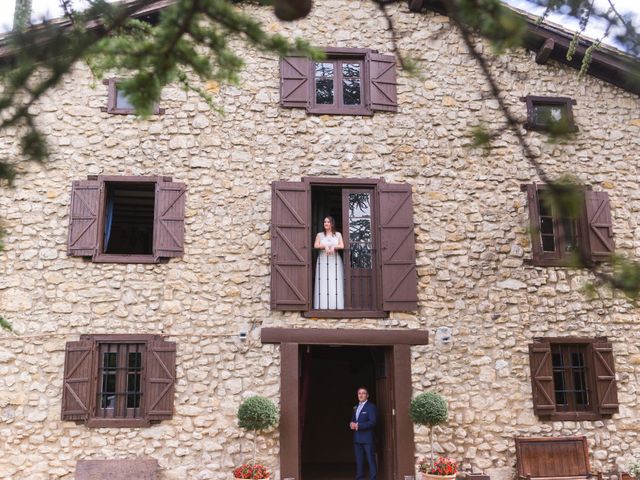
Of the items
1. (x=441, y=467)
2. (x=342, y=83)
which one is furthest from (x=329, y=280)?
(x=342, y=83)

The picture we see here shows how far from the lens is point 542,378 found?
9.12 m

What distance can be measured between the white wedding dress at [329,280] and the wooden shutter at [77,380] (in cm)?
302

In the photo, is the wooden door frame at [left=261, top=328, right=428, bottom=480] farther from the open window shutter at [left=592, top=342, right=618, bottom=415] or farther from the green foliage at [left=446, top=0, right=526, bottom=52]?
the green foliage at [left=446, top=0, right=526, bottom=52]

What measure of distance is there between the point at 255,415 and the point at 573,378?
4.46 m

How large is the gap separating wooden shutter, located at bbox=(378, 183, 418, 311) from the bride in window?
62 centimetres

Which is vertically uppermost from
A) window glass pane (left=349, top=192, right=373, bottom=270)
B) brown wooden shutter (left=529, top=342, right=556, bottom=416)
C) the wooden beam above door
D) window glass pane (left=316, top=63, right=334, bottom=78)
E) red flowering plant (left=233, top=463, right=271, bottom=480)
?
window glass pane (left=316, top=63, right=334, bottom=78)

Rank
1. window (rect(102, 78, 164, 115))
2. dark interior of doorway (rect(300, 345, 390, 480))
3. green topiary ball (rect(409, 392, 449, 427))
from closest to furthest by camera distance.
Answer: green topiary ball (rect(409, 392, 449, 427))
window (rect(102, 78, 164, 115))
dark interior of doorway (rect(300, 345, 390, 480))

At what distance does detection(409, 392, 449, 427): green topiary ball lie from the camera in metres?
8.43

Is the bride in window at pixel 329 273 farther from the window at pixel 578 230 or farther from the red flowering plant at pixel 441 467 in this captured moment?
the window at pixel 578 230

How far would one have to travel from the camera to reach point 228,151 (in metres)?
9.53

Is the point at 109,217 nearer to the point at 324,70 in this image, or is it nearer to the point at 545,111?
the point at 324,70

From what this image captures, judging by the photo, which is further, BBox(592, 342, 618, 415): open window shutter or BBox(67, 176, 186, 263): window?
BBox(592, 342, 618, 415): open window shutter

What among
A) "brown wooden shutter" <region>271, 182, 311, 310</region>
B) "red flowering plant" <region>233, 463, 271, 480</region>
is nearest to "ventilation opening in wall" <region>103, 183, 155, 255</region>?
"brown wooden shutter" <region>271, 182, 311, 310</region>

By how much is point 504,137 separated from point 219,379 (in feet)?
17.6
